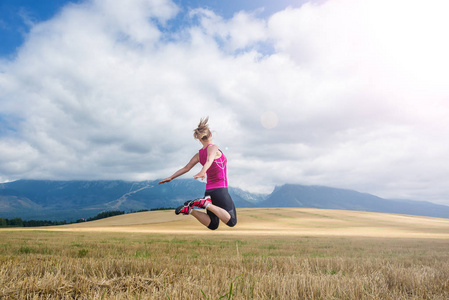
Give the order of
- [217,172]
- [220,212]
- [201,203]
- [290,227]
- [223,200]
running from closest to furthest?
[201,203]
[220,212]
[223,200]
[217,172]
[290,227]

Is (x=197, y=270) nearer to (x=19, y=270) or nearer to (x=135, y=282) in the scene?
(x=135, y=282)

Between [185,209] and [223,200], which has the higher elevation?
[223,200]

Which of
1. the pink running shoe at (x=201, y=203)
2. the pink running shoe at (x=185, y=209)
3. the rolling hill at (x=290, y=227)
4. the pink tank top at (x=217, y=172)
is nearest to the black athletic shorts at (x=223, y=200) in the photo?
the pink tank top at (x=217, y=172)

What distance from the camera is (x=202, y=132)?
6.88 metres

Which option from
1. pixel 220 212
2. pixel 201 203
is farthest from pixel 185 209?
pixel 220 212

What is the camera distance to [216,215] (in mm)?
7031

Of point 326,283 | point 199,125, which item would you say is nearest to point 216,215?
point 199,125

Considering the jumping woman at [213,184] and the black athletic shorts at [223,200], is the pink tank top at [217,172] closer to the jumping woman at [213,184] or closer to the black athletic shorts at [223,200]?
the jumping woman at [213,184]

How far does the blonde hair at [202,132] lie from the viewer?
271 inches

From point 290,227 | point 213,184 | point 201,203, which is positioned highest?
point 213,184

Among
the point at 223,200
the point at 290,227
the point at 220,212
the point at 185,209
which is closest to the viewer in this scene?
the point at 185,209

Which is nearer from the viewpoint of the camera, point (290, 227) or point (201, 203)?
point (201, 203)

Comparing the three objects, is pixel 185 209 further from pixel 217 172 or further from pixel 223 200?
pixel 217 172

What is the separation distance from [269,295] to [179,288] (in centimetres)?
120
